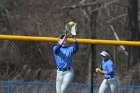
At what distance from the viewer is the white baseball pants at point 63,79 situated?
1292 centimetres

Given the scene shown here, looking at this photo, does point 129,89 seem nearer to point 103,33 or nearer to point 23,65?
point 23,65

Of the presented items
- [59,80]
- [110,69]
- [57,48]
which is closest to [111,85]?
[110,69]

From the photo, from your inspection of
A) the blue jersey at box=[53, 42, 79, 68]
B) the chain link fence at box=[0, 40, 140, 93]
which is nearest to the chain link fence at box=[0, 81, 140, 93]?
the chain link fence at box=[0, 40, 140, 93]

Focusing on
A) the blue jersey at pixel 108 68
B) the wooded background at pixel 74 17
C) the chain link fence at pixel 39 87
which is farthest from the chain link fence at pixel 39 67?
the wooded background at pixel 74 17

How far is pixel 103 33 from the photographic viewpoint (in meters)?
33.3

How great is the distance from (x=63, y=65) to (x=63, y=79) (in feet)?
0.84

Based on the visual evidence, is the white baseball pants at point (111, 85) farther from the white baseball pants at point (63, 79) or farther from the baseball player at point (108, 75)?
the white baseball pants at point (63, 79)

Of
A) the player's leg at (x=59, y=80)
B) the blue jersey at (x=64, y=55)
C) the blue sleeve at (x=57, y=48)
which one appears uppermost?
the blue sleeve at (x=57, y=48)

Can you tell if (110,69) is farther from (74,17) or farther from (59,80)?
(74,17)

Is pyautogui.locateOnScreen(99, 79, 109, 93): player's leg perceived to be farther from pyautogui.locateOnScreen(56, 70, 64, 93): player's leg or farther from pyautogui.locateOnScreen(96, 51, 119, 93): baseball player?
pyautogui.locateOnScreen(56, 70, 64, 93): player's leg

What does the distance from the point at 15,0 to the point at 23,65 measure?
1835cm

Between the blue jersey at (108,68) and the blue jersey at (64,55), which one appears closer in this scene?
the blue jersey at (64,55)

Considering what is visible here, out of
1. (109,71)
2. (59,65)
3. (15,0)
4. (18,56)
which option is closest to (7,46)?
(18,56)

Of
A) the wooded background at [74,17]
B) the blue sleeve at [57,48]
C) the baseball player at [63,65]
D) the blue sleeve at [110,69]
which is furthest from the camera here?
the wooded background at [74,17]
